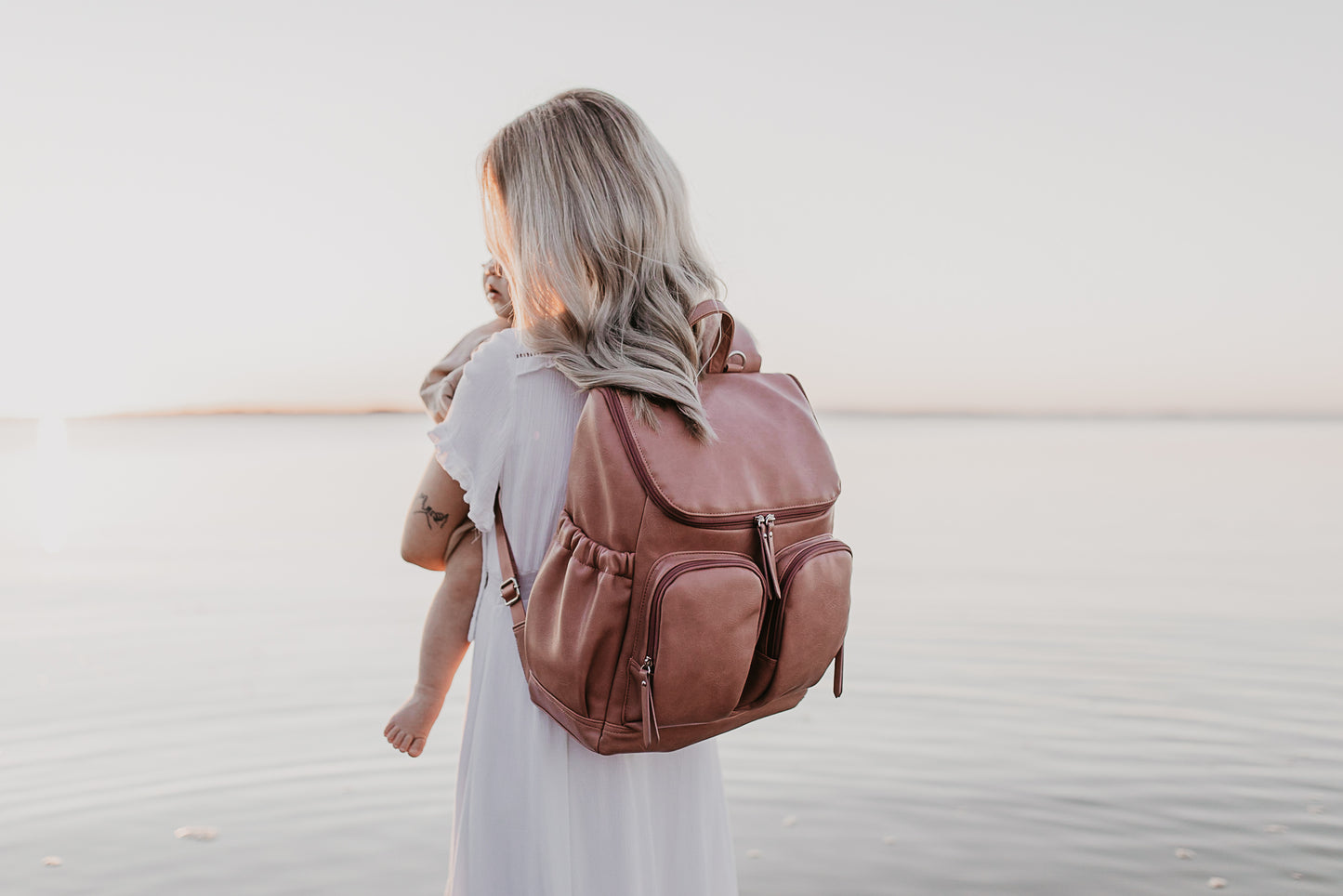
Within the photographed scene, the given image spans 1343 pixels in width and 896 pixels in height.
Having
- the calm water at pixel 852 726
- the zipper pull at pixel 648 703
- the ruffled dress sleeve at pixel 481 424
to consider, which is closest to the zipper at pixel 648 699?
the zipper pull at pixel 648 703

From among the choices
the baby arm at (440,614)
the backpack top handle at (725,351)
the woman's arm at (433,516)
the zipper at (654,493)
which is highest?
the backpack top handle at (725,351)

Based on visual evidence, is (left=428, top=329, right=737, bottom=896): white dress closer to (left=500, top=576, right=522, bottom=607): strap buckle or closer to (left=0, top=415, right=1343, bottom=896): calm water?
(left=500, top=576, right=522, bottom=607): strap buckle

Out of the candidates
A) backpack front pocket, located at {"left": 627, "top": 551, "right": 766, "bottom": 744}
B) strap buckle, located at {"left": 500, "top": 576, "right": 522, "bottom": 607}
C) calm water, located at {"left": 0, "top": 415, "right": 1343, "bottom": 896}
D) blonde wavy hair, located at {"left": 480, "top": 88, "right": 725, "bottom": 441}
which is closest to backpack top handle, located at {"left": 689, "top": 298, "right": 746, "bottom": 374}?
blonde wavy hair, located at {"left": 480, "top": 88, "right": 725, "bottom": 441}

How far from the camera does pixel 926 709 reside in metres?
4.51

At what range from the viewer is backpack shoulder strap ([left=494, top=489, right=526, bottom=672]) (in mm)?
1379

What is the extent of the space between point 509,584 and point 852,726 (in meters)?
3.30

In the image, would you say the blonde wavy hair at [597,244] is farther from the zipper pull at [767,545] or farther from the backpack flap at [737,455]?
the zipper pull at [767,545]

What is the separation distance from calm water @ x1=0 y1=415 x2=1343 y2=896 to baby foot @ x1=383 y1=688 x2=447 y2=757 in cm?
168

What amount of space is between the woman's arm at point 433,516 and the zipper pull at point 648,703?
398mm

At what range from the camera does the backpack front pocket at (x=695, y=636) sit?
1.22 metres

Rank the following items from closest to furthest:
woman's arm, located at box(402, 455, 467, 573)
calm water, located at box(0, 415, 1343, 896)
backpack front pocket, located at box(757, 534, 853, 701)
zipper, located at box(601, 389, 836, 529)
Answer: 1. zipper, located at box(601, 389, 836, 529)
2. backpack front pocket, located at box(757, 534, 853, 701)
3. woman's arm, located at box(402, 455, 467, 573)
4. calm water, located at box(0, 415, 1343, 896)

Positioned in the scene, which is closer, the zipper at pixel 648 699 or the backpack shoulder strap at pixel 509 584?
the zipper at pixel 648 699

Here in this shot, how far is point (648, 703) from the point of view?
1.24 meters

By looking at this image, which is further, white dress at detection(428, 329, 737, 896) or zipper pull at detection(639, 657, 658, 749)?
white dress at detection(428, 329, 737, 896)
